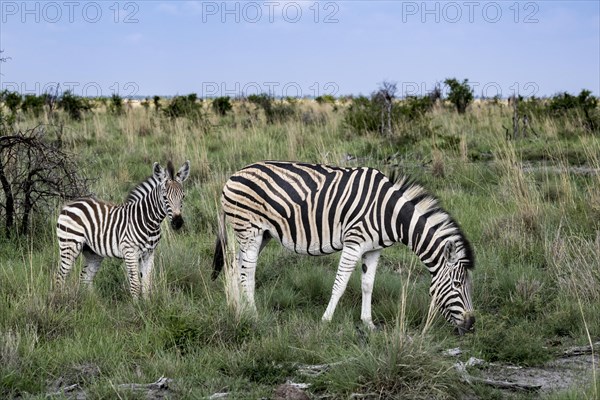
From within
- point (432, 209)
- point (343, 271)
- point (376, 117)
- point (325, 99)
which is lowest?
point (343, 271)

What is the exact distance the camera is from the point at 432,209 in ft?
21.5

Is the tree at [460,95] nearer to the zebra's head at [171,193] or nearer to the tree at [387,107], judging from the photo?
the tree at [387,107]

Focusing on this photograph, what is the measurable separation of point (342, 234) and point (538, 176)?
713 centimetres

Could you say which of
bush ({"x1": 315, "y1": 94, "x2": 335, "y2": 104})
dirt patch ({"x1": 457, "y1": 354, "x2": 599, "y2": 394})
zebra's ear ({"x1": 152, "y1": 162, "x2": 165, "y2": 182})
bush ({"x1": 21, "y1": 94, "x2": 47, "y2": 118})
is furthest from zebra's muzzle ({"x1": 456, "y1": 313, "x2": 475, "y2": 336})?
bush ({"x1": 315, "y1": 94, "x2": 335, "y2": 104})

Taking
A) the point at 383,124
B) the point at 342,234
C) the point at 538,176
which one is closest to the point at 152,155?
the point at 383,124

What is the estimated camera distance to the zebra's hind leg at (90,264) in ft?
24.2

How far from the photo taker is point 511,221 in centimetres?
924

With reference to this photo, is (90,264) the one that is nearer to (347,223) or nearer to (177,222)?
(177,222)

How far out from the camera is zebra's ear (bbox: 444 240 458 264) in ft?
20.3

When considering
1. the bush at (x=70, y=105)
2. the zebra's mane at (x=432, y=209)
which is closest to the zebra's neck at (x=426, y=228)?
the zebra's mane at (x=432, y=209)

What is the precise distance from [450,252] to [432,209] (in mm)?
492

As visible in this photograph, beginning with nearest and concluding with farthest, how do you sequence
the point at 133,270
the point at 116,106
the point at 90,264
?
the point at 133,270 < the point at 90,264 < the point at 116,106

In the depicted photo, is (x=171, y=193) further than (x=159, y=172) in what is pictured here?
No

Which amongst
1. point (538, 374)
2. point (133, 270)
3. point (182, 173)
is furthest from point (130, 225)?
point (538, 374)
